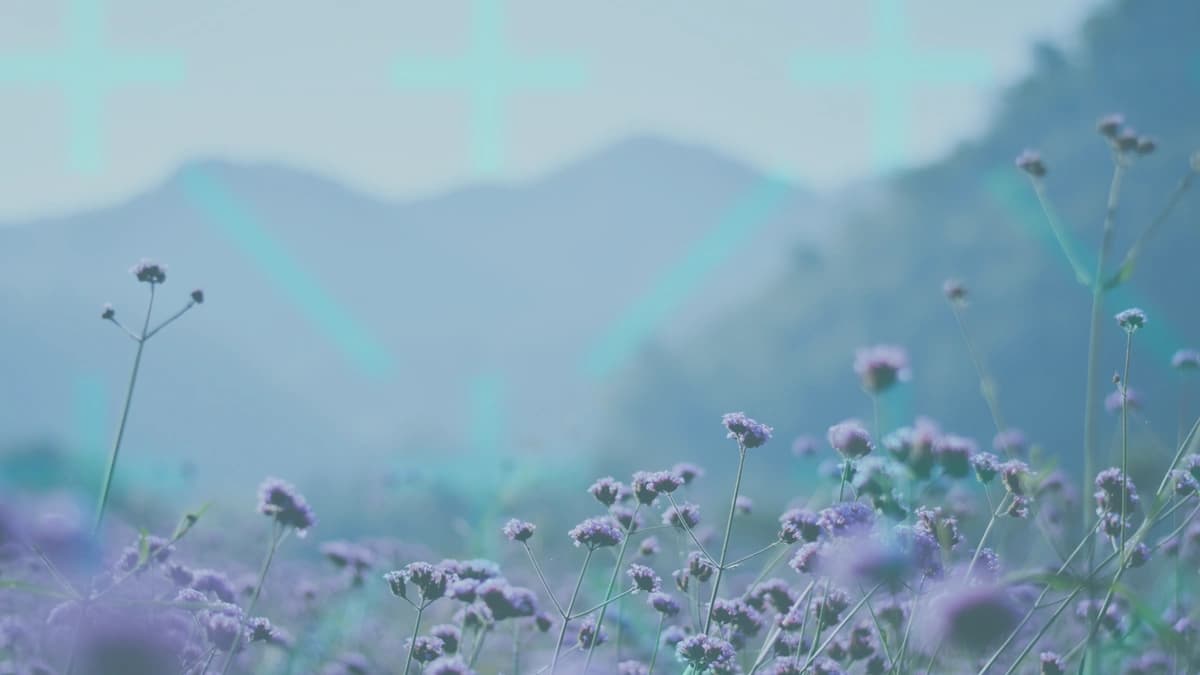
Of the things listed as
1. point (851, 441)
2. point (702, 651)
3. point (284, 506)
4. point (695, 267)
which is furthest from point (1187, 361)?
point (695, 267)

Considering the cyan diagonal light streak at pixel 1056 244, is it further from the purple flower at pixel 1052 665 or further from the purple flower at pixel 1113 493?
the purple flower at pixel 1052 665

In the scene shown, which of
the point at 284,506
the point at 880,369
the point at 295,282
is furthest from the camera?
the point at 295,282

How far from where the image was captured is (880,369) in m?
2.34

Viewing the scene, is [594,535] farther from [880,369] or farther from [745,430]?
[880,369]

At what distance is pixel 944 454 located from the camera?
2.32m

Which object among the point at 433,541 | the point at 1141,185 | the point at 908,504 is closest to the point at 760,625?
the point at 908,504

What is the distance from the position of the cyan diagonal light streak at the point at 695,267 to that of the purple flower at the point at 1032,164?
4794cm

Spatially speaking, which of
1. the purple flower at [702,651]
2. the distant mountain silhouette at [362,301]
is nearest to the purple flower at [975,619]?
the purple flower at [702,651]

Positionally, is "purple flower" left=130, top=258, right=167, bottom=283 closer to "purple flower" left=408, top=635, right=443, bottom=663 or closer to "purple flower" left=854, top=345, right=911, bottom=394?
"purple flower" left=408, top=635, right=443, bottom=663

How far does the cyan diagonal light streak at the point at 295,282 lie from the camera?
2438 inches

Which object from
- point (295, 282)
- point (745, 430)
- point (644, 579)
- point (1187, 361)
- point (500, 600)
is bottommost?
point (500, 600)

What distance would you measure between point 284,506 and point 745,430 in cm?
136

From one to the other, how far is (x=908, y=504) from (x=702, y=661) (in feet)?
2.16

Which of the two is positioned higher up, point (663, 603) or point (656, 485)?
point (656, 485)
